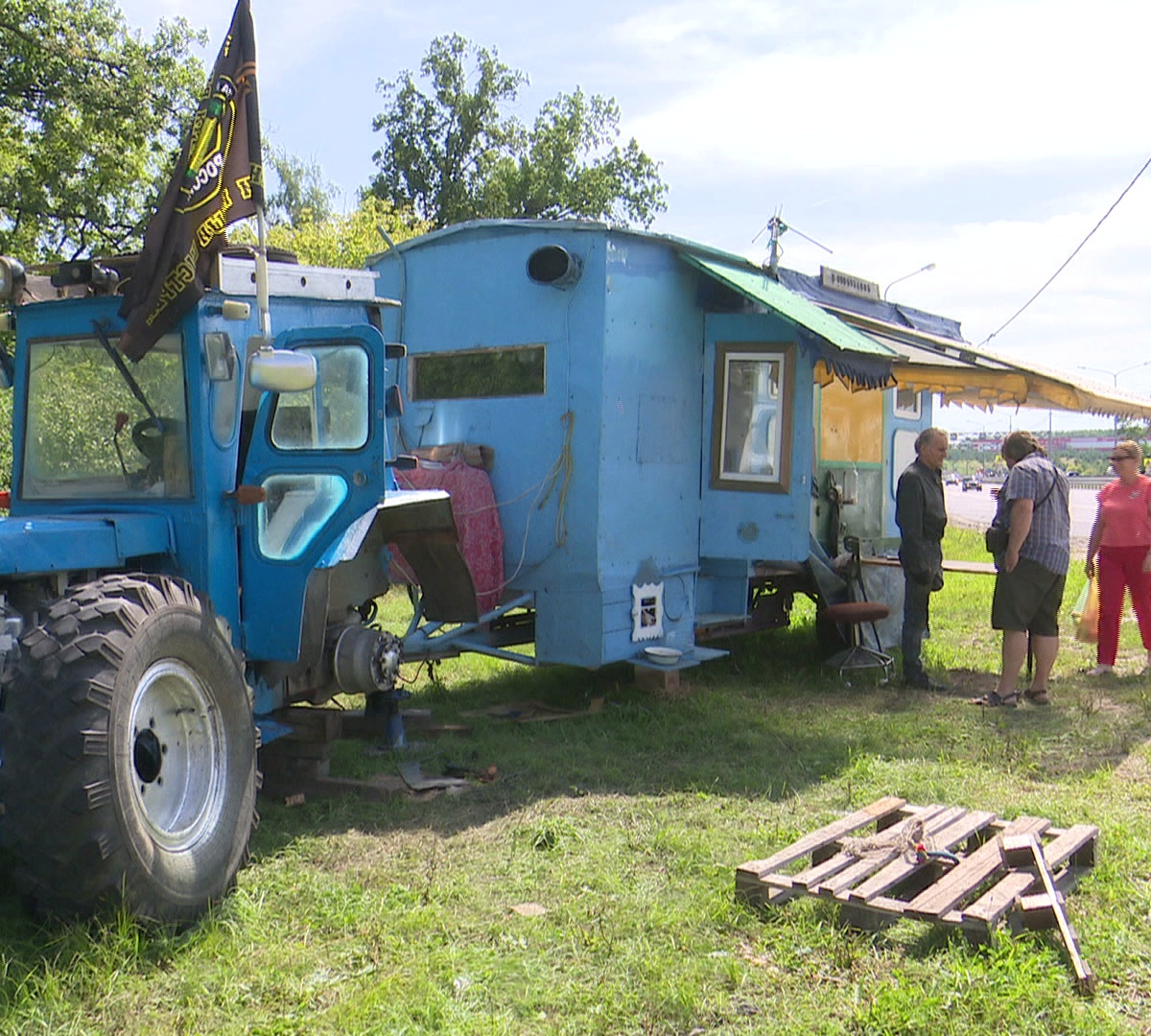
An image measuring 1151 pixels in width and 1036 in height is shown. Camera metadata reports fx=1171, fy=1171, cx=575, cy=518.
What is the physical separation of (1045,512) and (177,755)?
243 inches

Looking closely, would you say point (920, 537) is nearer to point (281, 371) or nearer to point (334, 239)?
point (281, 371)

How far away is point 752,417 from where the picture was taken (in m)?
8.22

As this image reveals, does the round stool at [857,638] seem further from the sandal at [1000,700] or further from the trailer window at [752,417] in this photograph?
the trailer window at [752,417]

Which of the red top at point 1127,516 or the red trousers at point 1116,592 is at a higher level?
the red top at point 1127,516

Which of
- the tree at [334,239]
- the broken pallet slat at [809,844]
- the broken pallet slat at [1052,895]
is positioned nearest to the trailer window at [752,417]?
the broken pallet slat at [809,844]

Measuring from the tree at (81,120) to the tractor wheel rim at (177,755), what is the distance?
1553 cm

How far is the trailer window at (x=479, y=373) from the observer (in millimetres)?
7688

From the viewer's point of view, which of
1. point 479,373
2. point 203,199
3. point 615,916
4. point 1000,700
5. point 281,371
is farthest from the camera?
point 1000,700

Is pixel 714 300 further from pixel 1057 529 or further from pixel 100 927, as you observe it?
pixel 100 927

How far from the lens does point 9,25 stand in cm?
1769

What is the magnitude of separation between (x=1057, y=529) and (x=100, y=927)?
21.9 feet

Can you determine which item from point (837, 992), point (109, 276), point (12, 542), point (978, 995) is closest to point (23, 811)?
point (12, 542)

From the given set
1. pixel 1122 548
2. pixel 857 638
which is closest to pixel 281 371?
pixel 857 638

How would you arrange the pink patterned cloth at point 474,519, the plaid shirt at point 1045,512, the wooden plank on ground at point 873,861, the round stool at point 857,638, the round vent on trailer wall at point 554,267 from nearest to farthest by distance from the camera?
the wooden plank on ground at point 873,861
the round vent on trailer wall at point 554,267
the pink patterned cloth at point 474,519
the plaid shirt at point 1045,512
the round stool at point 857,638
